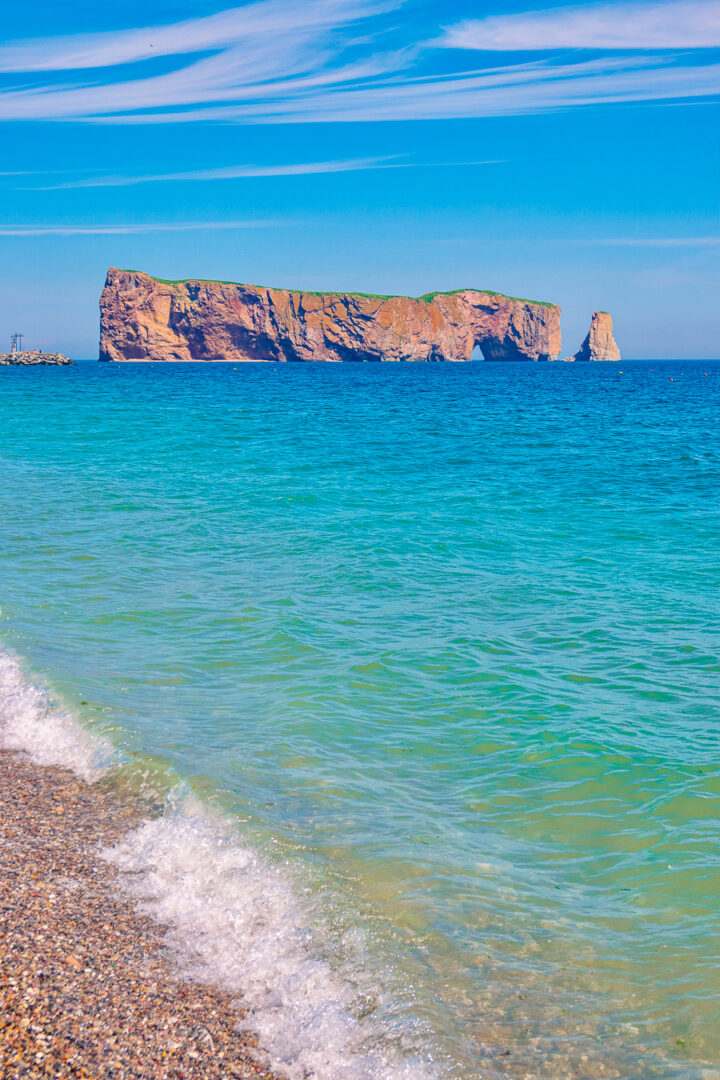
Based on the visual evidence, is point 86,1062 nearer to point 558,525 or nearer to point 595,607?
point 595,607

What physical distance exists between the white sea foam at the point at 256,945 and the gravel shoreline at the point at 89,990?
0.12 metres

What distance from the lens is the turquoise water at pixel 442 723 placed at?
3.91 metres

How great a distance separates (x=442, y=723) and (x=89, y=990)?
13.1 feet

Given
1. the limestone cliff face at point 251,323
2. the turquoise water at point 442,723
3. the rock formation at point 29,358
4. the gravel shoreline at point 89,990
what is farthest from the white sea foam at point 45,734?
the limestone cliff face at point 251,323

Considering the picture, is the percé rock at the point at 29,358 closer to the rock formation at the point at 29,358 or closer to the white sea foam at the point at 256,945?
the rock formation at the point at 29,358

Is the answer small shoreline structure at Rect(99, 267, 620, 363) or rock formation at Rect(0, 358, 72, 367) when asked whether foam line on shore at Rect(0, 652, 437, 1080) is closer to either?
rock formation at Rect(0, 358, 72, 367)

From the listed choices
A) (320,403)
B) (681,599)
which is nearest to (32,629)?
(681,599)

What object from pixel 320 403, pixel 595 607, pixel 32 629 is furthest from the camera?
pixel 320 403

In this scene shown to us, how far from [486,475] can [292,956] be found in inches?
750

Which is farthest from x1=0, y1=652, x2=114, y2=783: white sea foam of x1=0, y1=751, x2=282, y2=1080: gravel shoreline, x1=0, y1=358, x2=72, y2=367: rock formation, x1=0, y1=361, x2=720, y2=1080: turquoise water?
x1=0, y1=358, x2=72, y2=367: rock formation

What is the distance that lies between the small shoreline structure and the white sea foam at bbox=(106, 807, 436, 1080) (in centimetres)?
17569

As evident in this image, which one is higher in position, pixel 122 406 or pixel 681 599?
pixel 122 406

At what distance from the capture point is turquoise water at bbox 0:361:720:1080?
12.8 ft

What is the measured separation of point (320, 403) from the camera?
52.0 m
